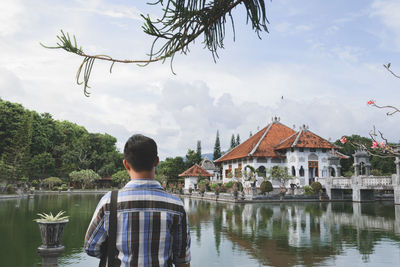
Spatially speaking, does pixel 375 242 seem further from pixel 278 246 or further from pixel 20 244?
pixel 20 244

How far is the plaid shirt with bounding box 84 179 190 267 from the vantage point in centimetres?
200

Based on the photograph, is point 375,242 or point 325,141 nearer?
point 375,242

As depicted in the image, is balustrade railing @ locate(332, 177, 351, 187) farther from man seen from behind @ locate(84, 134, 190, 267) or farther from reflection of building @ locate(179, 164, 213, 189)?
man seen from behind @ locate(84, 134, 190, 267)

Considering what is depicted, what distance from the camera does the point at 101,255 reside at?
211 cm

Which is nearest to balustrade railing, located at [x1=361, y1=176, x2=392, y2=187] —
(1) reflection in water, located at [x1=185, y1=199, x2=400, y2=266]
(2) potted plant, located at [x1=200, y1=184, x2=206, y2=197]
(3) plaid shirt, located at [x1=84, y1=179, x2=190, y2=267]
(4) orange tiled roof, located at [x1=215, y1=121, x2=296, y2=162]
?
(1) reflection in water, located at [x1=185, y1=199, x2=400, y2=266]

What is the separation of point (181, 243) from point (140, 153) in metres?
0.58

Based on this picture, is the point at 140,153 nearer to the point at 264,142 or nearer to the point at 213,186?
the point at 213,186

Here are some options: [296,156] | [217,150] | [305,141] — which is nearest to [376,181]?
[296,156]

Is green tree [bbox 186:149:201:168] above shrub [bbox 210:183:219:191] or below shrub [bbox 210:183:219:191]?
above

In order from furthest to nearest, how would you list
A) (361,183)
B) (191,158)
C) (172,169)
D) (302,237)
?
(191,158)
(172,169)
(361,183)
(302,237)

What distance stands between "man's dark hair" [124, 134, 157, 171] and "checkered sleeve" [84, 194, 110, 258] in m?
0.25

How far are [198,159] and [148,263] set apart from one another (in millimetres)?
57923

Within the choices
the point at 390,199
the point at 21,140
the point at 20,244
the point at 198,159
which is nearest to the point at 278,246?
the point at 20,244

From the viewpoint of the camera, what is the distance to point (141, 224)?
79.4 inches
